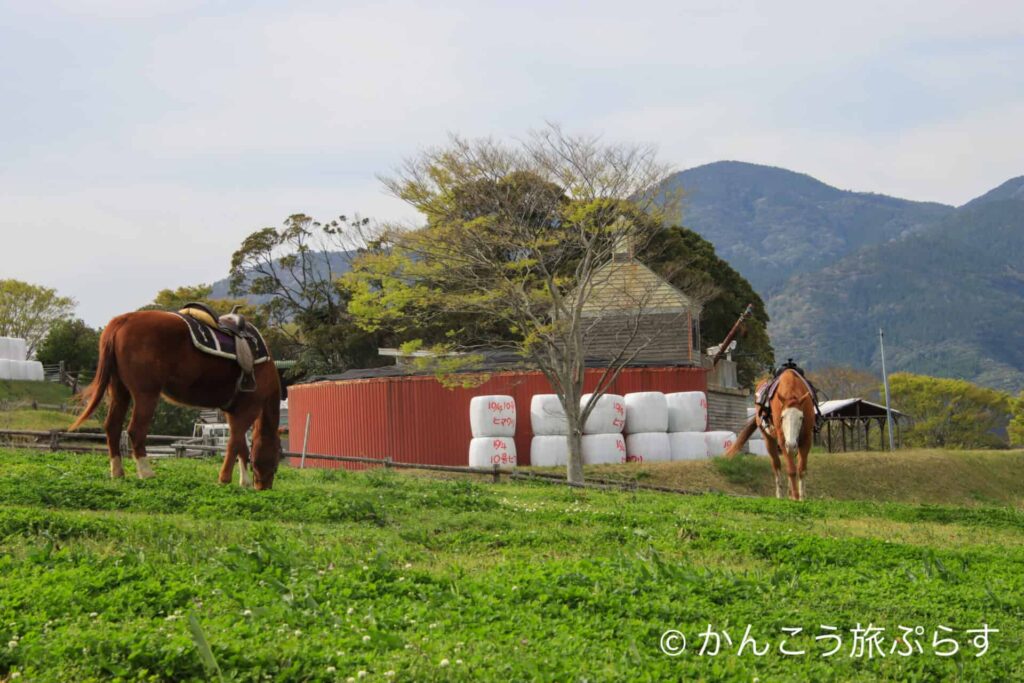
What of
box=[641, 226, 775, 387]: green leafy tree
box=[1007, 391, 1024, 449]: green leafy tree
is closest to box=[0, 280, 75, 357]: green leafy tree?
box=[641, 226, 775, 387]: green leafy tree

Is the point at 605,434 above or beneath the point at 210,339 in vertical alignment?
beneath

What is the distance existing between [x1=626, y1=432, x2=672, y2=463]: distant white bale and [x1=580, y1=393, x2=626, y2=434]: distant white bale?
0.66 metres

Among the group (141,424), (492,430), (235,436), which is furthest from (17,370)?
(141,424)

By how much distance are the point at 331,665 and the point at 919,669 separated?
3849 mm

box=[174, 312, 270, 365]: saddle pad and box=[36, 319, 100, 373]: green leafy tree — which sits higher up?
box=[36, 319, 100, 373]: green leafy tree

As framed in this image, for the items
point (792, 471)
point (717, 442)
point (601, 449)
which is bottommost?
point (792, 471)

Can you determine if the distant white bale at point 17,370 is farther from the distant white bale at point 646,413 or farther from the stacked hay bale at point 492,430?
the distant white bale at point 646,413

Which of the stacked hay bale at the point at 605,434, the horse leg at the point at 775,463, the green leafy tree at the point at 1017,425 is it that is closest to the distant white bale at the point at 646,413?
the stacked hay bale at the point at 605,434

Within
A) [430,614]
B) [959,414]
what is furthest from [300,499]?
[959,414]

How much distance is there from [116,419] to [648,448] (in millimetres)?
22326

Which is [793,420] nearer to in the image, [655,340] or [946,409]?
[655,340]

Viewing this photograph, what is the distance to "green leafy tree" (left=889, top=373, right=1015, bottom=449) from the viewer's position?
7906cm

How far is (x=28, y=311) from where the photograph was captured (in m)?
81.3

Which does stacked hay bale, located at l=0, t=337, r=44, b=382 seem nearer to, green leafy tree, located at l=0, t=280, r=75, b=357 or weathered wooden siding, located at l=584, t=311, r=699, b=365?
green leafy tree, located at l=0, t=280, r=75, b=357
